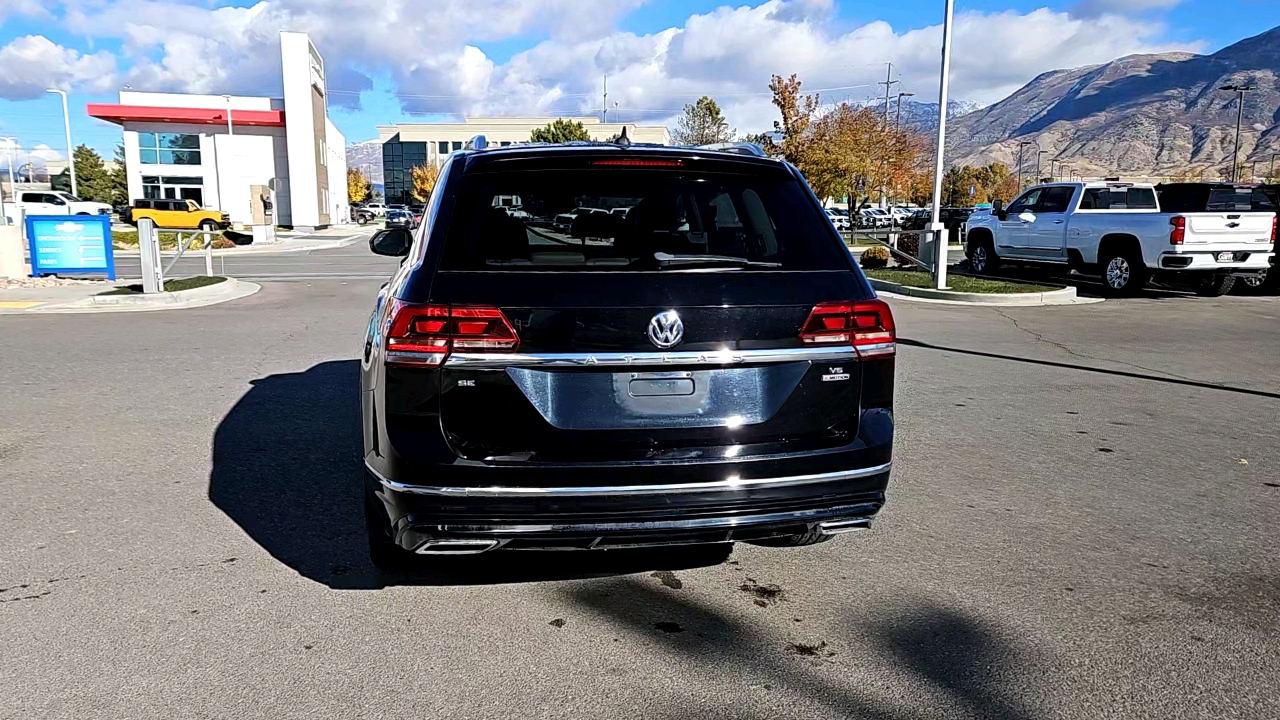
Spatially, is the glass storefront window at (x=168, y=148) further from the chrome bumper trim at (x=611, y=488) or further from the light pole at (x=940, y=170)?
the chrome bumper trim at (x=611, y=488)

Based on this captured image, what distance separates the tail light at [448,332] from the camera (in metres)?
3.03

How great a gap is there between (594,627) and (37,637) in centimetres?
196

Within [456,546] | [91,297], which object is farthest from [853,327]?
[91,297]

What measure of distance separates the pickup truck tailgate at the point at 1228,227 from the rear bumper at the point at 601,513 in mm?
14399

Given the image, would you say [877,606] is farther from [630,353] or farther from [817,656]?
[630,353]

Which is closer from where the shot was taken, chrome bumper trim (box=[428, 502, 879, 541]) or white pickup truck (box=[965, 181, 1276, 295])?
chrome bumper trim (box=[428, 502, 879, 541])

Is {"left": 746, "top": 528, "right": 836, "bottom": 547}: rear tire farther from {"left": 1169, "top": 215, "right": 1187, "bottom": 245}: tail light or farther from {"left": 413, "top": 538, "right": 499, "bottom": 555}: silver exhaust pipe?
{"left": 1169, "top": 215, "right": 1187, "bottom": 245}: tail light

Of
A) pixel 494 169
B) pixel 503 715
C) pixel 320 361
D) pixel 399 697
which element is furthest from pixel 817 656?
pixel 320 361

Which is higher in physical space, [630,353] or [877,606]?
[630,353]

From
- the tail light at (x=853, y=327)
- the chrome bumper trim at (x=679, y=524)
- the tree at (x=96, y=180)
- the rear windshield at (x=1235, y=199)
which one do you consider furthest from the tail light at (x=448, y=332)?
the tree at (x=96, y=180)

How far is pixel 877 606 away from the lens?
11.8 ft

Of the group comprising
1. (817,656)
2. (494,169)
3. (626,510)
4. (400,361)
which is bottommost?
(817,656)

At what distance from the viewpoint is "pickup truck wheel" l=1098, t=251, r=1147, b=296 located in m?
15.9

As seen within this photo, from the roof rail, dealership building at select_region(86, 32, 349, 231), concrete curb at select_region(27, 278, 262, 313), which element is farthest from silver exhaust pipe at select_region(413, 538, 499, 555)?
dealership building at select_region(86, 32, 349, 231)
